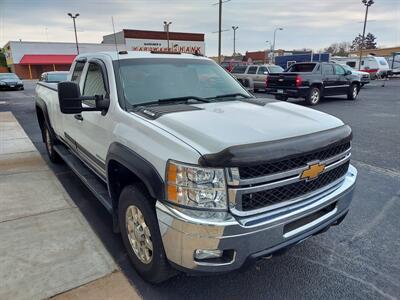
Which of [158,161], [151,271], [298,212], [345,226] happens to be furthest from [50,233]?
[345,226]

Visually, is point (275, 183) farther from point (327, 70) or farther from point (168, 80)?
point (327, 70)

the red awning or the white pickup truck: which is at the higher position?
the red awning

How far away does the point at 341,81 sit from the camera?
15516 mm

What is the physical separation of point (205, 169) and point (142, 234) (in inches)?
37.2

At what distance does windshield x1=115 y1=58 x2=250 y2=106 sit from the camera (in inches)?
126

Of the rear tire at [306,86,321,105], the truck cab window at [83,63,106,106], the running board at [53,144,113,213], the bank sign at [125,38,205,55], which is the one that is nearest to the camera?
the running board at [53,144,113,213]

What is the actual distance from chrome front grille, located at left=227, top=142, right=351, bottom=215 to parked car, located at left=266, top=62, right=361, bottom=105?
39.5 ft

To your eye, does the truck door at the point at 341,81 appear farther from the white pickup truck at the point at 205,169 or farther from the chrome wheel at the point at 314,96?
the white pickup truck at the point at 205,169

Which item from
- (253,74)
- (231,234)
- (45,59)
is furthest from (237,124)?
(45,59)

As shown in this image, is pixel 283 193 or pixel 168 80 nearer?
pixel 283 193

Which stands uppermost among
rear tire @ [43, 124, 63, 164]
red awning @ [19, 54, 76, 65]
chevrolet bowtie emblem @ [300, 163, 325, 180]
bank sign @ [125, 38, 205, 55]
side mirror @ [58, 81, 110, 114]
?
bank sign @ [125, 38, 205, 55]

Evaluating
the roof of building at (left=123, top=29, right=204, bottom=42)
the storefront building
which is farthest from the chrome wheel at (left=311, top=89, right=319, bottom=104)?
the roof of building at (left=123, top=29, right=204, bottom=42)

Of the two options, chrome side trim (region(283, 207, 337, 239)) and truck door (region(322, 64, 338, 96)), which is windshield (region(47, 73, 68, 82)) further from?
chrome side trim (region(283, 207, 337, 239))

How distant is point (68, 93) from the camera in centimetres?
278
